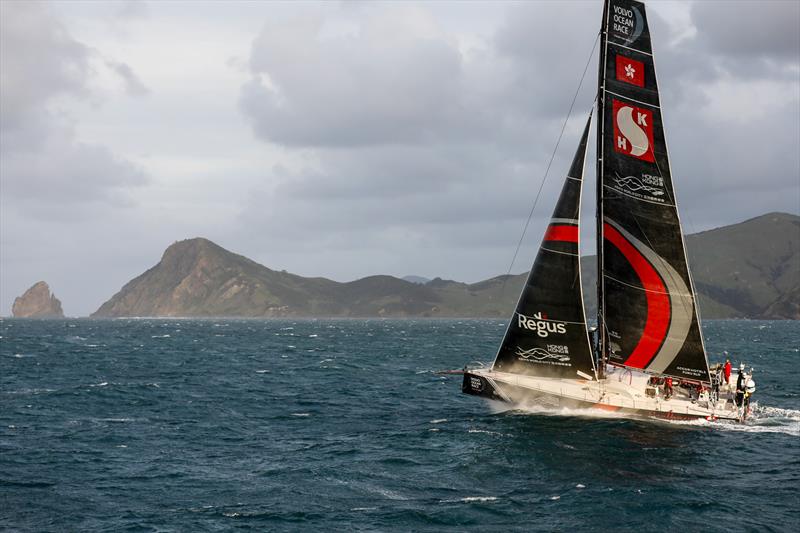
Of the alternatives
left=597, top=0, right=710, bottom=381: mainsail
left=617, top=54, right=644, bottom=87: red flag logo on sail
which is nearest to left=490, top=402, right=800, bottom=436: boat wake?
left=597, top=0, right=710, bottom=381: mainsail

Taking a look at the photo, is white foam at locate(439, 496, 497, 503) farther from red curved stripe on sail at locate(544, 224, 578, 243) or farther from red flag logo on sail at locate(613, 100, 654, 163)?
red flag logo on sail at locate(613, 100, 654, 163)

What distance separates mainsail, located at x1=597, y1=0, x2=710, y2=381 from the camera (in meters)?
35.8

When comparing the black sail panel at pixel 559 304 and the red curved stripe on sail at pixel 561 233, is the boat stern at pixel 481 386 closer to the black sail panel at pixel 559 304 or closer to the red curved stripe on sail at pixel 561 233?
the black sail panel at pixel 559 304

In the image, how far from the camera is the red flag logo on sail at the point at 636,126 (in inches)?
1411

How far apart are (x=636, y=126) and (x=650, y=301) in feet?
26.0

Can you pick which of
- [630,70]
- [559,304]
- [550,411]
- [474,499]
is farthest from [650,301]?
[474,499]

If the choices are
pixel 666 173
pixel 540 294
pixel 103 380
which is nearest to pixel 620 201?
pixel 666 173

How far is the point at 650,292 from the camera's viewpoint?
36562 mm

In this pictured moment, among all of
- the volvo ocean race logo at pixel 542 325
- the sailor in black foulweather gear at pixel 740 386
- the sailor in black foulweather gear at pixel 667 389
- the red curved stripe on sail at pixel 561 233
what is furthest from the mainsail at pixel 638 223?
the volvo ocean race logo at pixel 542 325

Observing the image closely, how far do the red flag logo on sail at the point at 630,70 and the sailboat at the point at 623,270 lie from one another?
4 cm

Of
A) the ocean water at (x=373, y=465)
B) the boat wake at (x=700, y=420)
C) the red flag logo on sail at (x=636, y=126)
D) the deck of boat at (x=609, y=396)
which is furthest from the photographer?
the red flag logo on sail at (x=636, y=126)

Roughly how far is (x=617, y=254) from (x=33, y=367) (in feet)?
173

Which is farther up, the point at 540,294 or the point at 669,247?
the point at 669,247

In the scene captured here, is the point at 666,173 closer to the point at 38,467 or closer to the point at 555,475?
the point at 555,475
